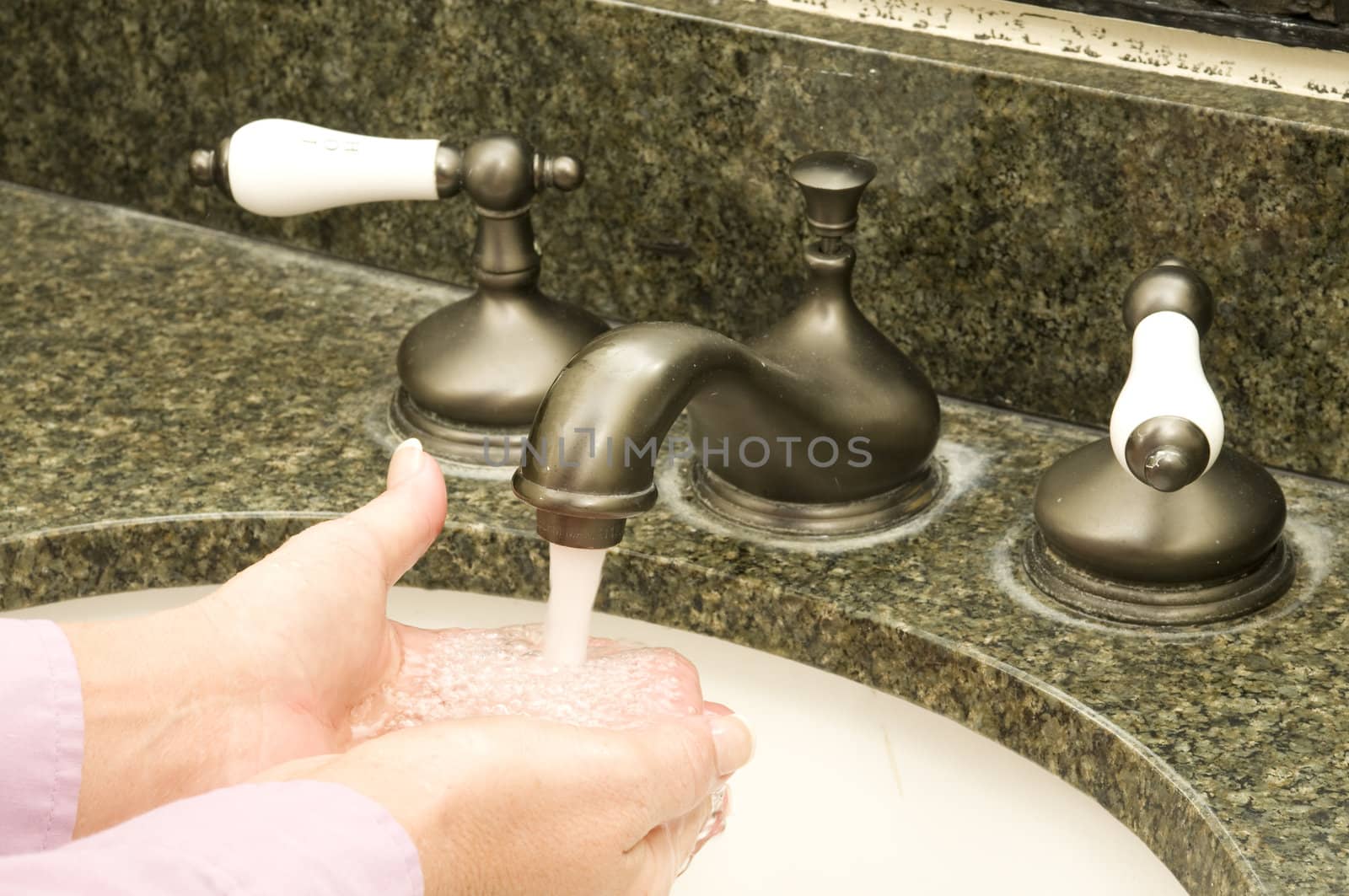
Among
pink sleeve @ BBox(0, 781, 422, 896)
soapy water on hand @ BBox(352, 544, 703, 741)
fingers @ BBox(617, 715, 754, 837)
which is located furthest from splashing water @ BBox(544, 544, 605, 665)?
pink sleeve @ BBox(0, 781, 422, 896)

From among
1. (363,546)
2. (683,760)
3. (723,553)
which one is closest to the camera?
(683,760)

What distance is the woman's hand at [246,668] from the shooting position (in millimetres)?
664

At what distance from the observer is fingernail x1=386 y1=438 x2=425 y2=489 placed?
0.77 meters

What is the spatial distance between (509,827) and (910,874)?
289 millimetres

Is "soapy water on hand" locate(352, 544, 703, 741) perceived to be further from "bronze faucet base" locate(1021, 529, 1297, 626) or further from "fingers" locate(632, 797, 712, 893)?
"bronze faucet base" locate(1021, 529, 1297, 626)

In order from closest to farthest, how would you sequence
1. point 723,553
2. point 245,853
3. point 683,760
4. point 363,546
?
point 245,853 → point 683,760 → point 363,546 → point 723,553

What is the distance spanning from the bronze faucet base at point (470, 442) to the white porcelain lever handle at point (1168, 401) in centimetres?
34

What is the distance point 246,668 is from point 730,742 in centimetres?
21

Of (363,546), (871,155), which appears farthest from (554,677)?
(871,155)

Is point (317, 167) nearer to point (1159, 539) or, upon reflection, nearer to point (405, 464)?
point (405, 464)

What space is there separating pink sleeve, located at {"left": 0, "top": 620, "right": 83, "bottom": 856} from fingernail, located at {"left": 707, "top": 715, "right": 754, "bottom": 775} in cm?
25

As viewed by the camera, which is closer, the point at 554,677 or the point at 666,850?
the point at 666,850

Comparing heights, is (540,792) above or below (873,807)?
above

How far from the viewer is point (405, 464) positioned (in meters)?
0.77
